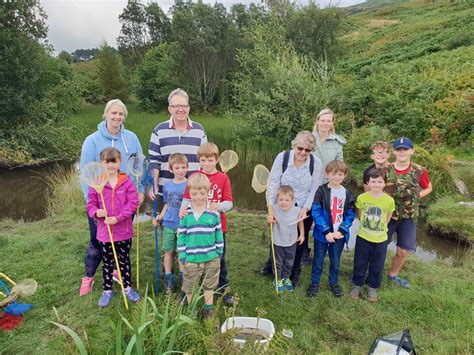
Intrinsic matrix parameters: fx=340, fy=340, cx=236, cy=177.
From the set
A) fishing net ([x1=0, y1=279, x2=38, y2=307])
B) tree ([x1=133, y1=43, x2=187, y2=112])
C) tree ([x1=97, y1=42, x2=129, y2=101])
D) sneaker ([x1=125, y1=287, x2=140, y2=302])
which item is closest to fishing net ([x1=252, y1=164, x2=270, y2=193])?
sneaker ([x1=125, y1=287, x2=140, y2=302])

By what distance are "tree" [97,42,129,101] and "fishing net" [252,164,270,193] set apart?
2870 cm

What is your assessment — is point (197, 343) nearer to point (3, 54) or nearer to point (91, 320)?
point (91, 320)

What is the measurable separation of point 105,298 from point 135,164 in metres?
1.34

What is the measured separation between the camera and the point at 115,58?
29891 millimetres

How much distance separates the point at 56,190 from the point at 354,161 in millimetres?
8264

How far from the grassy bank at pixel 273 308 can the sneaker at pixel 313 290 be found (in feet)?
0.18

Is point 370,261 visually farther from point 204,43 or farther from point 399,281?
point 204,43

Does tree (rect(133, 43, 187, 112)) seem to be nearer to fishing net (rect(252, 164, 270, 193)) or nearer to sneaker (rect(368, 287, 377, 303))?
fishing net (rect(252, 164, 270, 193))

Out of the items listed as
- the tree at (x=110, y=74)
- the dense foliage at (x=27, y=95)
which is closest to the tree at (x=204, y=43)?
the tree at (x=110, y=74)

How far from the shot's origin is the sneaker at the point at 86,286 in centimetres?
348

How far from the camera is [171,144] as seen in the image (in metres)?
3.41

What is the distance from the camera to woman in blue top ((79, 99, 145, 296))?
3195 mm

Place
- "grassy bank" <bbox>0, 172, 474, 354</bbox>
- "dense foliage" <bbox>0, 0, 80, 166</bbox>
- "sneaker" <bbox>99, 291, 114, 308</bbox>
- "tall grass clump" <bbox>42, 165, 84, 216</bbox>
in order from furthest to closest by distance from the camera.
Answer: "dense foliage" <bbox>0, 0, 80, 166</bbox> → "tall grass clump" <bbox>42, 165, 84, 216</bbox> → "sneaker" <bbox>99, 291, 114, 308</bbox> → "grassy bank" <bbox>0, 172, 474, 354</bbox>

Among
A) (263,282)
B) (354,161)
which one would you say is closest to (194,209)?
(263,282)
